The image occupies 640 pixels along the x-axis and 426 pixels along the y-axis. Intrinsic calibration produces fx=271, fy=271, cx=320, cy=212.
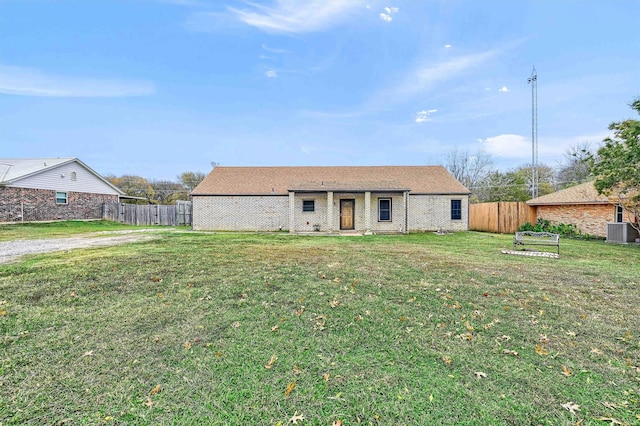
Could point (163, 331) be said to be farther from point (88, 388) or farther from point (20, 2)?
point (20, 2)

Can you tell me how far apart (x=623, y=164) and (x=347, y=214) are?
1277 centimetres

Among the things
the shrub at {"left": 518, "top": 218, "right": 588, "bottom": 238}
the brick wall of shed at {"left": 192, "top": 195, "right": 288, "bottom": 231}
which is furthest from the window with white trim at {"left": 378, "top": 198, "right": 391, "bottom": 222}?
the shrub at {"left": 518, "top": 218, "right": 588, "bottom": 238}

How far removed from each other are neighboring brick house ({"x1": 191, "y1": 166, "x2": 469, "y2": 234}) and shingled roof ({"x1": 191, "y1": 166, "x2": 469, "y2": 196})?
67 millimetres

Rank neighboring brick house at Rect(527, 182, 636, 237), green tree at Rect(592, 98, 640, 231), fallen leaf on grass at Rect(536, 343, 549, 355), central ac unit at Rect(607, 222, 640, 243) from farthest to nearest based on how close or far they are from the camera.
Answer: neighboring brick house at Rect(527, 182, 636, 237) → central ac unit at Rect(607, 222, 640, 243) → green tree at Rect(592, 98, 640, 231) → fallen leaf on grass at Rect(536, 343, 549, 355)

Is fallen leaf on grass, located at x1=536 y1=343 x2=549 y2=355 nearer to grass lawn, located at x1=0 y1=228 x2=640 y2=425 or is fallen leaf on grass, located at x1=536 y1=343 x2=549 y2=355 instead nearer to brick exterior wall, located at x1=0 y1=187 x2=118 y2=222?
grass lawn, located at x1=0 y1=228 x2=640 y2=425

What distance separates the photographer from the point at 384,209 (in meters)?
17.7

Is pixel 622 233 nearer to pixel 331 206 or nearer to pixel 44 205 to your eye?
pixel 331 206

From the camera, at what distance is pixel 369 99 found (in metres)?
21.8


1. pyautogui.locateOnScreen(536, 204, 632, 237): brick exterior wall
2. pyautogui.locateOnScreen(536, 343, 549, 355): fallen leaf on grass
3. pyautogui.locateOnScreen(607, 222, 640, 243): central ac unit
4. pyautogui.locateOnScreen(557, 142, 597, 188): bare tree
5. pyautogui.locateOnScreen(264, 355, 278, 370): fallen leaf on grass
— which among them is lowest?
pyautogui.locateOnScreen(536, 343, 549, 355): fallen leaf on grass

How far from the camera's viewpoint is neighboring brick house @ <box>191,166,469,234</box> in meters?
17.1

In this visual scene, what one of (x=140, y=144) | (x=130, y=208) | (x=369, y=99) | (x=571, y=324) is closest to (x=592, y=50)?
(x=369, y=99)

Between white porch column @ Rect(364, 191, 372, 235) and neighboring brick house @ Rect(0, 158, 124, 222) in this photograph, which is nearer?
white porch column @ Rect(364, 191, 372, 235)

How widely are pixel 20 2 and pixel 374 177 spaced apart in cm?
1977

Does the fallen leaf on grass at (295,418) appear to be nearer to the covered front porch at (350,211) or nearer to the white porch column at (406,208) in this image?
the covered front porch at (350,211)
